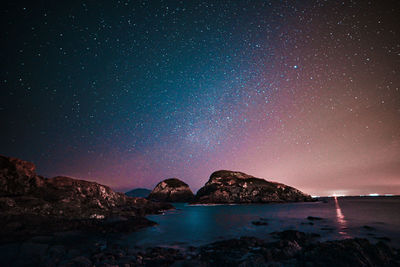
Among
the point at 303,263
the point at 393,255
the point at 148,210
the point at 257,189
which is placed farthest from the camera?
the point at 257,189

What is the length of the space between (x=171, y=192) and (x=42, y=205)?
126m

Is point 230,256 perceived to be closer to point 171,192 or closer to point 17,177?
point 17,177

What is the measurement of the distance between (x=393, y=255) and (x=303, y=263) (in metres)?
6.18

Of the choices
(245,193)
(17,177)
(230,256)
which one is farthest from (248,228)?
(245,193)

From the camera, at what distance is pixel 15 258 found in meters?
12.4

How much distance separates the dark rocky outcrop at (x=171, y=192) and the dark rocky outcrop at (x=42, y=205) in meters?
116

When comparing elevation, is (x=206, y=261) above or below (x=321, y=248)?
below

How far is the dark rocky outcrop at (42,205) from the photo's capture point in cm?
2173

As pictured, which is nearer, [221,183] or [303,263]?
[303,263]

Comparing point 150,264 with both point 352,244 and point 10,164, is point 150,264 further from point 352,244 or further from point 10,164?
point 10,164

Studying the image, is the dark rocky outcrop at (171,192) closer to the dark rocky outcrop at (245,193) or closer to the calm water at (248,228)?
the dark rocky outcrop at (245,193)

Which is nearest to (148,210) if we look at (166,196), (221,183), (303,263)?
(303,263)

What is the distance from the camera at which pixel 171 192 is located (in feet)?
481

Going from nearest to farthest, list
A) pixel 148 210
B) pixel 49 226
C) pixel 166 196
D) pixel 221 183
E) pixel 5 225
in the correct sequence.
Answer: pixel 5 225 → pixel 49 226 → pixel 148 210 → pixel 221 183 → pixel 166 196
